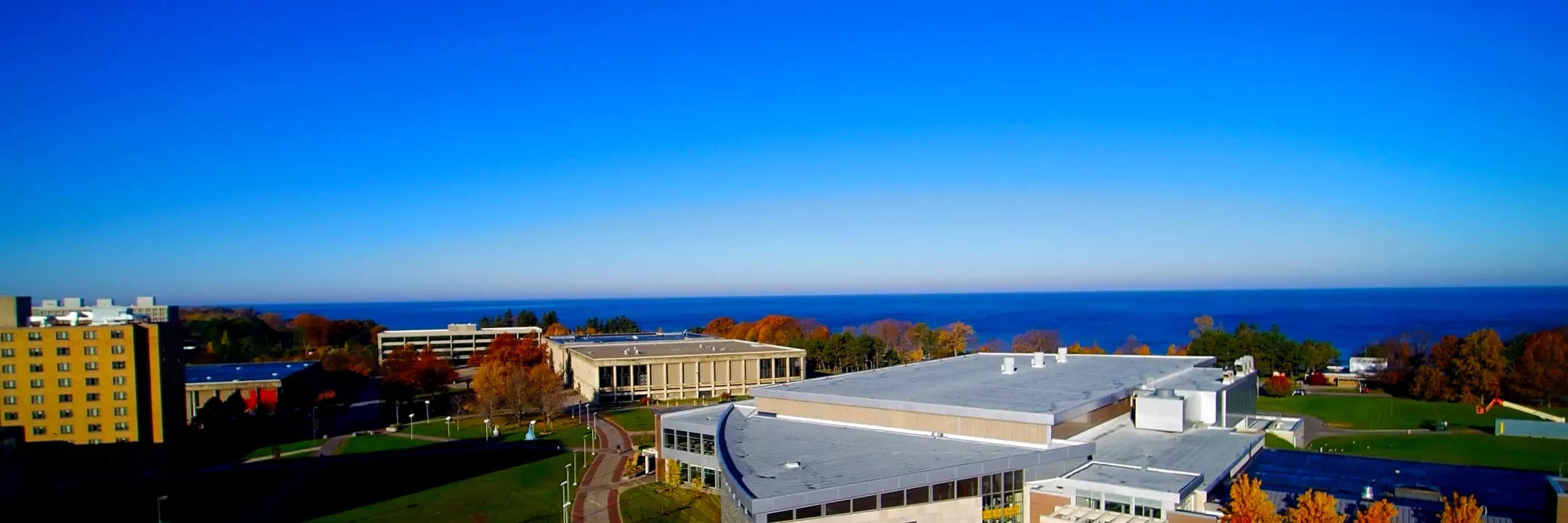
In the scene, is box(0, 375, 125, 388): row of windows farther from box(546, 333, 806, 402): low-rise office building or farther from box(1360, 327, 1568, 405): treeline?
box(1360, 327, 1568, 405): treeline

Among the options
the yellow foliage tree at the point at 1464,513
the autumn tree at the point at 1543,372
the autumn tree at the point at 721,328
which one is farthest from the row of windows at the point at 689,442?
the autumn tree at the point at 721,328

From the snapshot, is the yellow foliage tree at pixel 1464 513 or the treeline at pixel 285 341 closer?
the yellow foliage tree at pixel 1464 513

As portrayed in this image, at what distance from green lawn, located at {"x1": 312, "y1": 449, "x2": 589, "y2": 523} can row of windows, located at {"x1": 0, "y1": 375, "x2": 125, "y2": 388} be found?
2023cm

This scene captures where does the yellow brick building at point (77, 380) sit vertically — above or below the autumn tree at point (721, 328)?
above

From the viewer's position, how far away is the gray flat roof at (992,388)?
27.9 meters

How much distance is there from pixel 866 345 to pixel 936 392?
5069 cm

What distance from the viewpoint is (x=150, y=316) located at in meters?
49.8

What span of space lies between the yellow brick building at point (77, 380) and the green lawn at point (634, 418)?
80.7ft

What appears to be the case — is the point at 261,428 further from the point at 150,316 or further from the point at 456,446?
the point at 456,446

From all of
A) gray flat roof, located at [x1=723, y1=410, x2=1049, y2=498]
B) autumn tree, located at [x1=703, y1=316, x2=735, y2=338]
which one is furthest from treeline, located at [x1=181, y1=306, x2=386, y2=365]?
gray flat roof, located at [x1=723, y1=410, x2=1049, y2=498]

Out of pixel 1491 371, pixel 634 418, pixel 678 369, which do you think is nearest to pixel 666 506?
pixel 634 418

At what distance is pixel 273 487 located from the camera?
36.0m

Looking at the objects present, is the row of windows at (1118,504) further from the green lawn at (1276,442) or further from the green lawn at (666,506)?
the green lawn at (1276,442)

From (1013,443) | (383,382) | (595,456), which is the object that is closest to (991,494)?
(1013,443)
